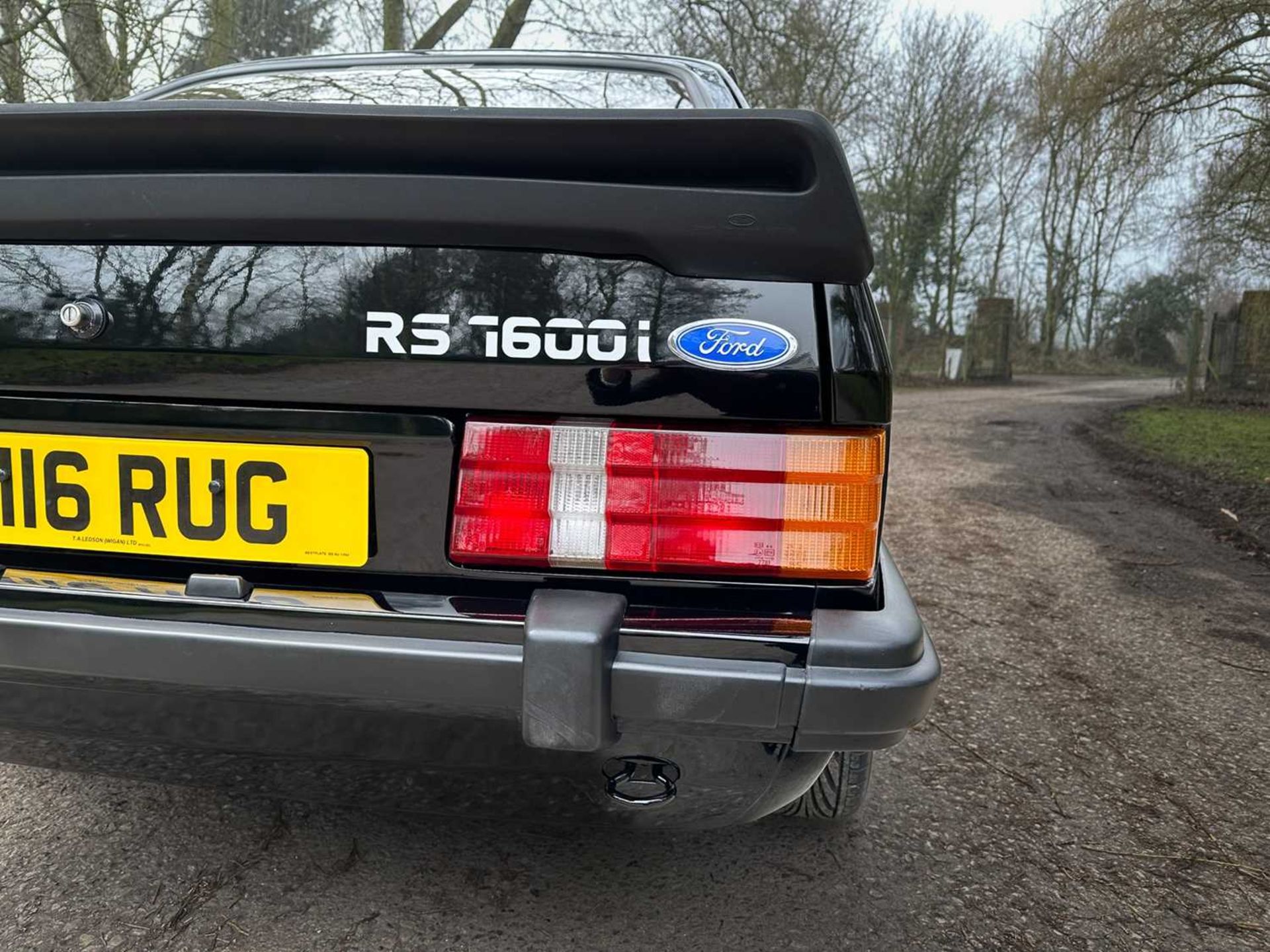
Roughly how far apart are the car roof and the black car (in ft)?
4.47

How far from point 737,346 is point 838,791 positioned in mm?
1166

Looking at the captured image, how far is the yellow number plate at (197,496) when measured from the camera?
138 centimetres

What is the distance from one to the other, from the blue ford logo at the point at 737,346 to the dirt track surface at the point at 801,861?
2.83ft

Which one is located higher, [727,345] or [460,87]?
[460,87]

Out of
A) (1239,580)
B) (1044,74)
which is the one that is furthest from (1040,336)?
(1239,580)

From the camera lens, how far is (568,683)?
49.1 inches

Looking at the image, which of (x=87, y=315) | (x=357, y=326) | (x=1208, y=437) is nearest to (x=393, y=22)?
(x=1208, y=437)

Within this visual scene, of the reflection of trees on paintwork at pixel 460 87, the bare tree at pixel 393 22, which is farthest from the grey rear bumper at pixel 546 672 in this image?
the bare tree at pixel 393 22

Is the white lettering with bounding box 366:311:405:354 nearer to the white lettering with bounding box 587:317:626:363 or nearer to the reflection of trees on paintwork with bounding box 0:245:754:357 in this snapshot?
the reflection of trees on paintwork with bounding box 0:245:754:357

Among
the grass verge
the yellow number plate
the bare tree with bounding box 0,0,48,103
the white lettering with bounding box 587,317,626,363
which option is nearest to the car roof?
the white lettering with bounding box 587,317,626,363

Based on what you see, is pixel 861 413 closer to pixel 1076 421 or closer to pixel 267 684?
pixel 267 684

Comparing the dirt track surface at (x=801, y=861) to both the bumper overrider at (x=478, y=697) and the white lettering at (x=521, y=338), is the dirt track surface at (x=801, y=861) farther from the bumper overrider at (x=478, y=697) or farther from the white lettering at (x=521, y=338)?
the white lettering at (x=521, y=338)

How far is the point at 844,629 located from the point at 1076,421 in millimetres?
12283

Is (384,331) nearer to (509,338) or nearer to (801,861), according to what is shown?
(509,338)
